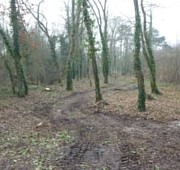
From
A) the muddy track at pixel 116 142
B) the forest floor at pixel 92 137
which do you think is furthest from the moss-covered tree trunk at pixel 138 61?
the muddy track at pixel 116 142

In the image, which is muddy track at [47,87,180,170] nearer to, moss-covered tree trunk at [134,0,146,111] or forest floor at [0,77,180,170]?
forest floor at [0,77,180,170]

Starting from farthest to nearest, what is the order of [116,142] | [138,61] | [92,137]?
1. [138,61]
2. [92,137]
3. [116,142]

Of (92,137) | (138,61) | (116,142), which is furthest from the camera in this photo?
(138,61)

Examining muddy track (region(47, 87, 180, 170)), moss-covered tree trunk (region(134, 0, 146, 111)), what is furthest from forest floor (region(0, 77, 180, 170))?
moss-covered tree trunk (region(134, 0, 146, 111))

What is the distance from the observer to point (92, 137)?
524 inches

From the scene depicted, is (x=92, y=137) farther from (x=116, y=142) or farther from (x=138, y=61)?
(x=138, y=61)

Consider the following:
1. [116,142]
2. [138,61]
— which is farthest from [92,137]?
[138,61]

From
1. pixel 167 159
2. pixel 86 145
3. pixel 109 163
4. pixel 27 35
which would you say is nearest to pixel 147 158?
pixel 167 159

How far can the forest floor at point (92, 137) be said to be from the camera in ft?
33.0

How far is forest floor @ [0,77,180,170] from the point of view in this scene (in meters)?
10.0

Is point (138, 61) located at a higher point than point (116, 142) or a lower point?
higher

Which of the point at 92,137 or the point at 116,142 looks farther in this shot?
the point at 92,137

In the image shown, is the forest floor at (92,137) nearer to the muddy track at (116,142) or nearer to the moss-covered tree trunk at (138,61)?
the muddy track at (116,142)

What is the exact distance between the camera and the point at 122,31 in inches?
2778
